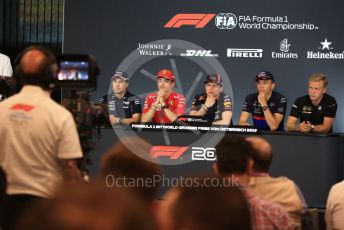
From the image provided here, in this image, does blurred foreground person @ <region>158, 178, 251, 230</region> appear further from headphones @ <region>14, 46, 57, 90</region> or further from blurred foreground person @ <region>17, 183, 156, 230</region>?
headphones @ <region>14, 46, 57, 90</region>

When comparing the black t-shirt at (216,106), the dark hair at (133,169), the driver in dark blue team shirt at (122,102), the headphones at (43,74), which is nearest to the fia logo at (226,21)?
the black t-shirt at (216,106)

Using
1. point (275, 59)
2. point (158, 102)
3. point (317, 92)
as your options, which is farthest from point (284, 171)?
point (275, 59)

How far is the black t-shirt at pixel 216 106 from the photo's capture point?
7.19m

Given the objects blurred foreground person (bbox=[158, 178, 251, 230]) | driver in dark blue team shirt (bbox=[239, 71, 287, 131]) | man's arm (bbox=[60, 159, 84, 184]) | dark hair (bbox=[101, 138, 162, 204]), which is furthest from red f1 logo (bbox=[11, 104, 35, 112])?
driver in dark blue team shirt (bbox=[239, 71, 287, 131])

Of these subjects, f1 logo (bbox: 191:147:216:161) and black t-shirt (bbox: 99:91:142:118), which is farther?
black t-shirt (bbox: 99:91:142:118)

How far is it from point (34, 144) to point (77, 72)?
697 millimetres

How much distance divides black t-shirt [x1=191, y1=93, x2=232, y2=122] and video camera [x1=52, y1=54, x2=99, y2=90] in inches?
123

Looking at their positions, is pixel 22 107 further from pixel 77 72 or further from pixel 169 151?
pixel 169 151

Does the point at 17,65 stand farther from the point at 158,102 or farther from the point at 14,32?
the point at 14,32

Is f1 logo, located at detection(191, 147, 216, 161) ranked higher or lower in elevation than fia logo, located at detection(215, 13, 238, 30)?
lower

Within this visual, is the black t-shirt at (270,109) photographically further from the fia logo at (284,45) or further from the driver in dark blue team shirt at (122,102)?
the driver in dark blue team shirt at (122,102)

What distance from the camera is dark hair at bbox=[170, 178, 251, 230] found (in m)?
1.42

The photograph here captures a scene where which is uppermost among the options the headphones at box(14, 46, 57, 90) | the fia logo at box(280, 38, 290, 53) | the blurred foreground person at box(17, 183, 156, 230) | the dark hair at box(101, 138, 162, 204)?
the fia logo at box(280, 38, 290, 53)

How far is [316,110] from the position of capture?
7.09m
